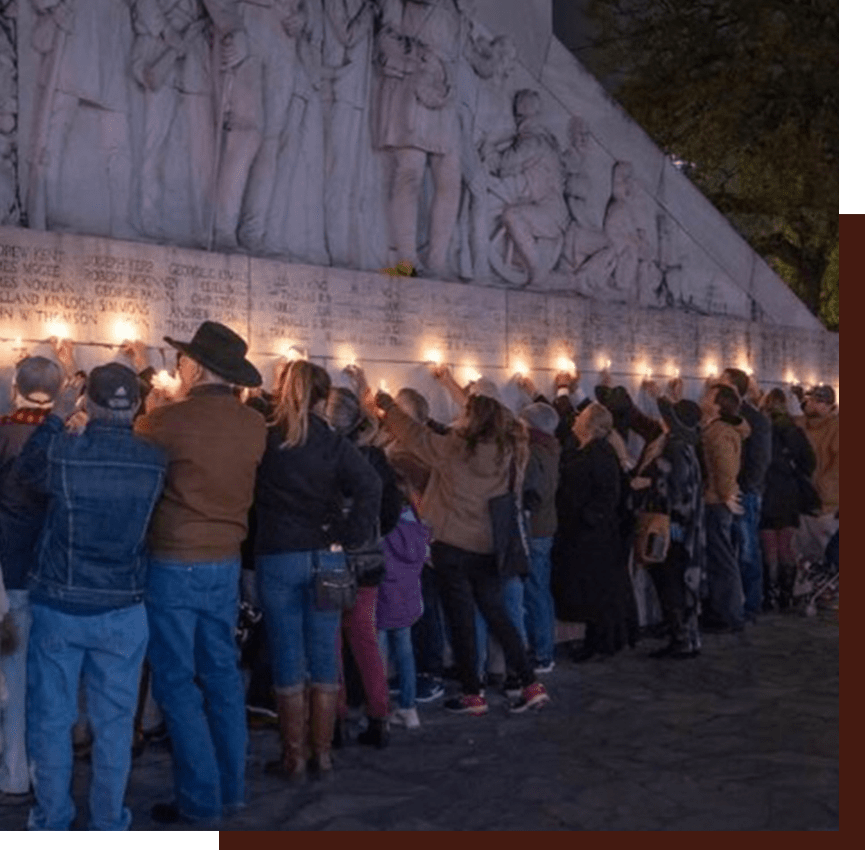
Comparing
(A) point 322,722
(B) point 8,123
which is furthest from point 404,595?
(B) point 8,123

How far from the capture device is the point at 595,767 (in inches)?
253

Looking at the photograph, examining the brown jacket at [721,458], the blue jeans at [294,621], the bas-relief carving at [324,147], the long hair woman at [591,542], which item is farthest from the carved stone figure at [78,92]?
the brown jacket at [721,458]

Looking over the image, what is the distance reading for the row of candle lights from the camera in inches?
328

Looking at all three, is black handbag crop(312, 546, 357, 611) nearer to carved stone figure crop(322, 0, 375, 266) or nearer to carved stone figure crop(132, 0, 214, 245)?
carved stone figure crop(132, 0, 214, 245)

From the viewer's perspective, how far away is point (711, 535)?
10031mm

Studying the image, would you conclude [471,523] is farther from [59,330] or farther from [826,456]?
[826,456]

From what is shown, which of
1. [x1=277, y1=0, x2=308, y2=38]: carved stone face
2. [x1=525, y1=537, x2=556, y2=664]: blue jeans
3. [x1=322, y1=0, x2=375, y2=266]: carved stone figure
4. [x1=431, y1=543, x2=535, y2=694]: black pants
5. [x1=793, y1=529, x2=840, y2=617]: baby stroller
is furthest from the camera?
[x1=793, y1=529, x2=840, y2=617]: baby stroller

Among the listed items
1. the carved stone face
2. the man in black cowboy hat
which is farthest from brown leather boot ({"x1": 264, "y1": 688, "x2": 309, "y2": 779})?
the carved stone face

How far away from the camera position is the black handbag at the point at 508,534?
751 cm

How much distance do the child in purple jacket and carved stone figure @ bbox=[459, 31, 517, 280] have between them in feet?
15.2

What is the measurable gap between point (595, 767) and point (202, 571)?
2170mm

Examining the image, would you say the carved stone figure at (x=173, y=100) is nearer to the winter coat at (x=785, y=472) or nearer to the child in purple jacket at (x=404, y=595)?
the child in purple jacket at (x=404, y=595)

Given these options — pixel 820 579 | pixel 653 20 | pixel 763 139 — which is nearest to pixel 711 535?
pixel 820 579

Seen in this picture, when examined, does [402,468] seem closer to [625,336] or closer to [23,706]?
[23,706]
